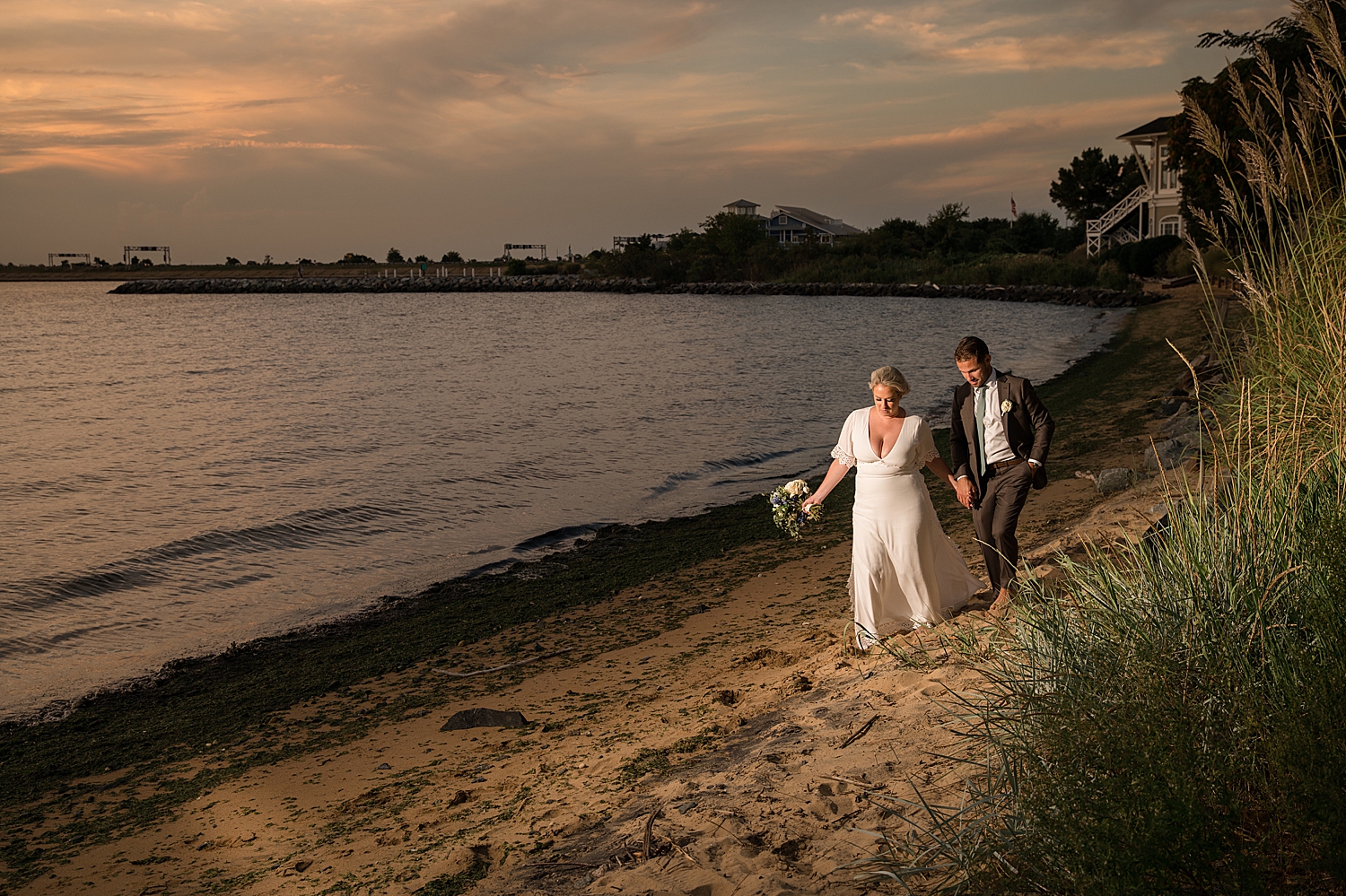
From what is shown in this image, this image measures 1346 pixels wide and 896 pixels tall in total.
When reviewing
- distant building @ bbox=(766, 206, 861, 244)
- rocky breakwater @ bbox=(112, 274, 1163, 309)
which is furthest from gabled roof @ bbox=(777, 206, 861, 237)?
rocky breakwater @ bbox=(112, 274, 1163, 309)

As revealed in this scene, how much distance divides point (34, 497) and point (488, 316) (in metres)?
58.5

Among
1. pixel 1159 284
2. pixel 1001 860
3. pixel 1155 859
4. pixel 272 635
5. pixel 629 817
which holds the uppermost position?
pixel 1159 284

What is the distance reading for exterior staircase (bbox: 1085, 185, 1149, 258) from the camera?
62.8 meters

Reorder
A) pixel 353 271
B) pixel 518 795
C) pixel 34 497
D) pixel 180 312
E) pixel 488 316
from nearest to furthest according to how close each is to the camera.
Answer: pixel 518 795, pixel 34 497, pixel 488 316, pixel 180 312, pixel 353 271

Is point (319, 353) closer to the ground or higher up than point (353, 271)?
closer to the ground

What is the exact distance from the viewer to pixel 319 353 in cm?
4578

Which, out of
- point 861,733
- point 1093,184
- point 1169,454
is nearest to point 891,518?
point 861,733

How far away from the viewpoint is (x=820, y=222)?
143 m

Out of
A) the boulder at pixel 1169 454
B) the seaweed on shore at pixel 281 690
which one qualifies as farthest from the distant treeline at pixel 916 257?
the seaweed on shore at pixel 281 690

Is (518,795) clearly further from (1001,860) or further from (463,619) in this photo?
(463,619)

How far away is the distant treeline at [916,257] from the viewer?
6103 cm

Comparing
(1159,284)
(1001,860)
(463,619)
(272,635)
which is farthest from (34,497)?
(1159,284)

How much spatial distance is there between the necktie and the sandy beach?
3.63 feet

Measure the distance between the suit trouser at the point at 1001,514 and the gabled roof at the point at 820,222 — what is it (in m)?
132
